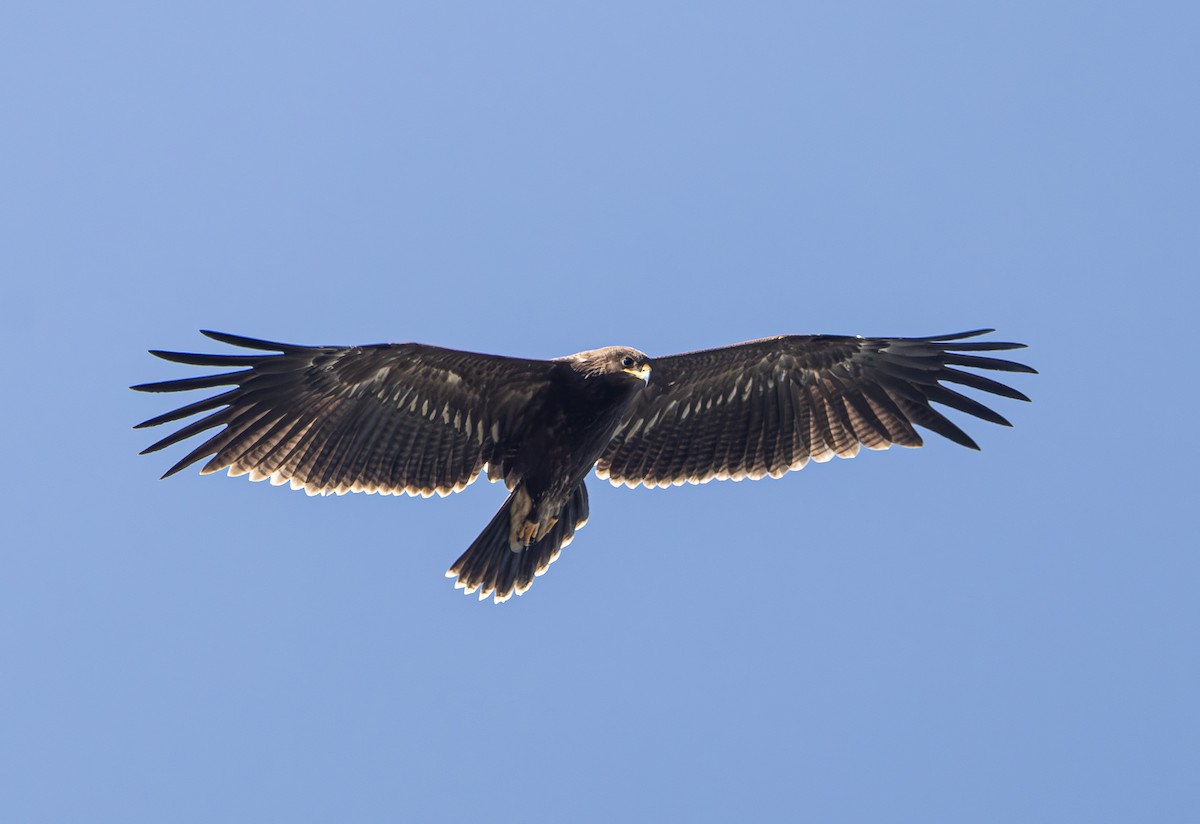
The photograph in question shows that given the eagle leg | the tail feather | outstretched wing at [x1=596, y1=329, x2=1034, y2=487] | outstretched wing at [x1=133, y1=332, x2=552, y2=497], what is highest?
Answer: outstretched wing at [x1=596, y1=329, x2=1034, y2=487]

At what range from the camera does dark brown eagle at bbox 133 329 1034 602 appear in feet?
36.2

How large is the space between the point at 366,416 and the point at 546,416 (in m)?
1.49

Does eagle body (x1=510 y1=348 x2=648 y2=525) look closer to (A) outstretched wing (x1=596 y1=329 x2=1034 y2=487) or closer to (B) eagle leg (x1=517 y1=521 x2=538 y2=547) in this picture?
(B) eagle leg (x1=517 y1=521 x2=538 y2=547)

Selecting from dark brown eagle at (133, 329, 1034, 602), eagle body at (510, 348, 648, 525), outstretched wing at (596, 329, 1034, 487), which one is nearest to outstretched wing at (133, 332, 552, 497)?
dark brown eagle at (133, 329, 1034, 602)

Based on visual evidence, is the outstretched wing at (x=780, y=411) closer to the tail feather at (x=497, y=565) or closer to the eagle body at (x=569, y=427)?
the eagle body at (x=569, y=427)

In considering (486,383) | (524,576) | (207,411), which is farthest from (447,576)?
(207,411)

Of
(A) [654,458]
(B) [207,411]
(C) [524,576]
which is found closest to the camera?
(B) [207,411]

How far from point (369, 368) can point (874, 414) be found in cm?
434

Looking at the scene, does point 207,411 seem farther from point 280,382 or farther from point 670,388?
point 670,388

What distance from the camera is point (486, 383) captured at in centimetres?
1147

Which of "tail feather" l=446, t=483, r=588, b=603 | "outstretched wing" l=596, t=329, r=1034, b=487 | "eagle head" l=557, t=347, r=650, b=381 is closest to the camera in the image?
"eagle head" l=557, t=347, r=650, b=381

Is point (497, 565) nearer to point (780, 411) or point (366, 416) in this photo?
point (366, 416)

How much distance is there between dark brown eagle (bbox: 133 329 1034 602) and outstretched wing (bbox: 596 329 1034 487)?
12 mm

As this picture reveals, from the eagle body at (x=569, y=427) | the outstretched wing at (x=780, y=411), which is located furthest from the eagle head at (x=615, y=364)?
the outstretched wing at (x=780, y=411)
